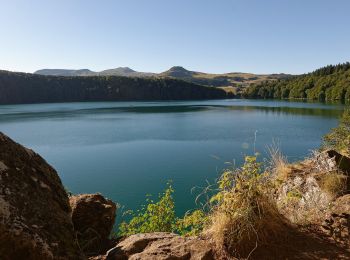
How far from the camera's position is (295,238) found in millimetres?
4152

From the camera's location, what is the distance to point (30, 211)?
9.99ft

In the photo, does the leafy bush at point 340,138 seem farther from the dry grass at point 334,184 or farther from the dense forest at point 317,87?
the dense forest at point 317,87

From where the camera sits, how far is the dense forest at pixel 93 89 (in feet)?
539

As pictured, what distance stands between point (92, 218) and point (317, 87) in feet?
433

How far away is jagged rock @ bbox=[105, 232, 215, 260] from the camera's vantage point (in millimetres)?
3861

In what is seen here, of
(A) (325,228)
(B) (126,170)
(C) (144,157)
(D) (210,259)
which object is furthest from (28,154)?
(C) (144,157)

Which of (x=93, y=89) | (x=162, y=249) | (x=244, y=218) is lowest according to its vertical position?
(x=162, y=249)

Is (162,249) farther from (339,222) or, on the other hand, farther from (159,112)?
(159,112)

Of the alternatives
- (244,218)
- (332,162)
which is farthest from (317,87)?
(244,218)

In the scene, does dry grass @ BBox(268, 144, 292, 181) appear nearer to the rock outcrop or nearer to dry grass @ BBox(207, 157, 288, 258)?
the rock outcrop

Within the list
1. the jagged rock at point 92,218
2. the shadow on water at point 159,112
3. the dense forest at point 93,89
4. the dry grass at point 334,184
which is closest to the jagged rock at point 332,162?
the dry grass at point 334,184

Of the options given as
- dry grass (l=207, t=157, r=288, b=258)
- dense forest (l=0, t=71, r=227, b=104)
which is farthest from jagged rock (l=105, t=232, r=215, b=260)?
dense forest (l=0, t=71, r=227, b=104)

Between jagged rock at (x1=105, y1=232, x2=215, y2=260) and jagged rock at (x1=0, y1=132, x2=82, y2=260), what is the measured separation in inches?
33.9

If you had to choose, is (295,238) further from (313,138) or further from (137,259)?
(313,138)
